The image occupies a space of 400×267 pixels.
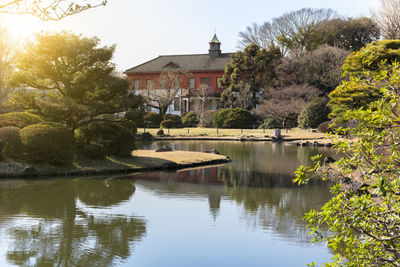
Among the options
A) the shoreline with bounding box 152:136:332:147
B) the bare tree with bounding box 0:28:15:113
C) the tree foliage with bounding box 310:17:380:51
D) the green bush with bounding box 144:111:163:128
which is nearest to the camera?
the shoreline with bounding box 152:136:332:147

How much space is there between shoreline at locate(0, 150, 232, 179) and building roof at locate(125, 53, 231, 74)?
109ft

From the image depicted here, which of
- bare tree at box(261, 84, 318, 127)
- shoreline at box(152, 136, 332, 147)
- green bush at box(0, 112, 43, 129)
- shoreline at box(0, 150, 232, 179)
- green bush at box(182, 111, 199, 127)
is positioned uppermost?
bare tree at box(261, 84, 318, 127)

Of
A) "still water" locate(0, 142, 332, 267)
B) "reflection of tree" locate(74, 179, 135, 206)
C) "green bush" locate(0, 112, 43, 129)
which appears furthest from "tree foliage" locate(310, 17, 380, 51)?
"reflection of tree" locate(74, 179, 135, 206)

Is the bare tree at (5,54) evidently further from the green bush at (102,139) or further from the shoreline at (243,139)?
the green bush at (102,139)

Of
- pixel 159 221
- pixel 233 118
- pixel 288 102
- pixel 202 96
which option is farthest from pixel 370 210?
pixel 202 96

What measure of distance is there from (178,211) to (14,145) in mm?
7611

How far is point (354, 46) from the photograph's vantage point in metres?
46.2

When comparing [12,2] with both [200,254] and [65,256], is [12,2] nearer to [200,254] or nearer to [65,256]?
[65,256]

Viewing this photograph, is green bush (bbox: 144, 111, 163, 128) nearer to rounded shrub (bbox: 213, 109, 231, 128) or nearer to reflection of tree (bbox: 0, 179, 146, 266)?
rounded shrub (bbox: 213, 109, 231, 128)

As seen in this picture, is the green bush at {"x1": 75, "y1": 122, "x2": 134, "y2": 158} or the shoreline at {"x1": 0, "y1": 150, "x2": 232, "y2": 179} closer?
the shoreline at {"x1": 0, "y1": 150, "x2": 232, "y2": 179}

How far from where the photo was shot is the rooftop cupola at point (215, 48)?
5484 cm

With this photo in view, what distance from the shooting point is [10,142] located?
50.8 feet

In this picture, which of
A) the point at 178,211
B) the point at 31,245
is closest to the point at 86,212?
the point at 178,211

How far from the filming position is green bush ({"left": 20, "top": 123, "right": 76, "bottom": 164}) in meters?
15.4
